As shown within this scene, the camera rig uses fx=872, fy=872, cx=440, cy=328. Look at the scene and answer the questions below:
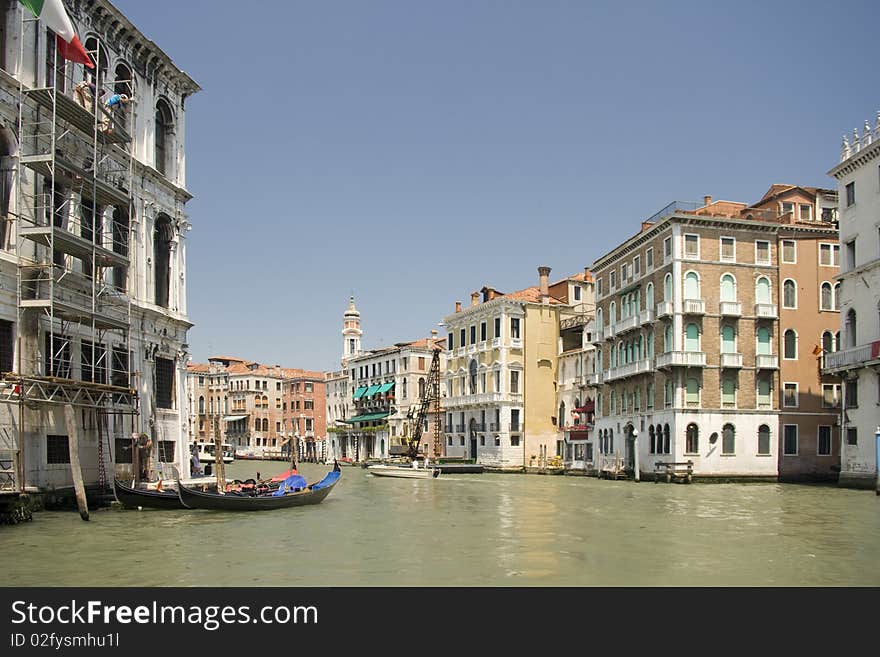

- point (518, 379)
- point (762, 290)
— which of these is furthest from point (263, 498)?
point (518, 379)

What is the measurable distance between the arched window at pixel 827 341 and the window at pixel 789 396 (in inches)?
92.2

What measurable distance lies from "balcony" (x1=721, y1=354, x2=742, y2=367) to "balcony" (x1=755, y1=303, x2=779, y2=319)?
2.07 m

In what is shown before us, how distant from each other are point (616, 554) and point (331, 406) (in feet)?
241

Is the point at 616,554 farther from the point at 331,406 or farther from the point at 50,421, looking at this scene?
the point at 331,406

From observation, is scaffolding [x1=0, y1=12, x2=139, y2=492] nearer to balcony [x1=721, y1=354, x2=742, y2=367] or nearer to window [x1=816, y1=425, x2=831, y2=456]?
balcony [x1=721, y1=354, x2=742, y2=367]

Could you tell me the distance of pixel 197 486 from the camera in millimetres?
26203

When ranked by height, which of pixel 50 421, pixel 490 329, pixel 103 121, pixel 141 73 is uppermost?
pixel 141 73

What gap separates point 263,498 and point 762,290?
24189 millimetres

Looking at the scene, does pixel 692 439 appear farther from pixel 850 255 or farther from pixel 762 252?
pixel 850 255

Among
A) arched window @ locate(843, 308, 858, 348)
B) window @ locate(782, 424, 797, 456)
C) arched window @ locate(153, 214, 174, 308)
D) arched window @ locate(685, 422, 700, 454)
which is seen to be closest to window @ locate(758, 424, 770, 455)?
window @ locate(782, 424, 797, 456)

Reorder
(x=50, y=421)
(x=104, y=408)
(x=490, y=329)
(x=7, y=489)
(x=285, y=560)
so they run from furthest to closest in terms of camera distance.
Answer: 1. (x=490, y=329)
2. (x=104, y=408)
3. (x=50, y=421)
4. (x=7, y=489)
5. (x=285, y=560)

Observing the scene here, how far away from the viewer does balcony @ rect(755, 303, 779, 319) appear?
3659 cm

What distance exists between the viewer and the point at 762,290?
37188 millimetres
